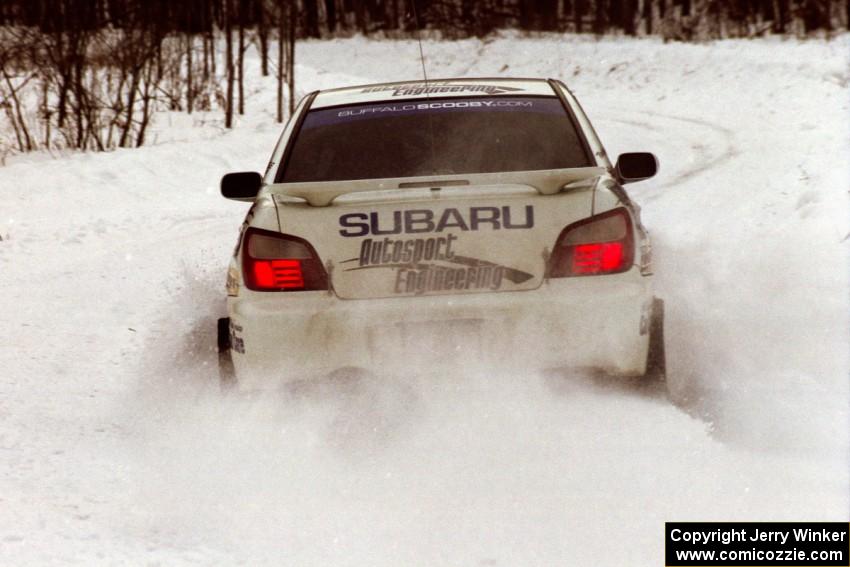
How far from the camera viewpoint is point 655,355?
409 cm

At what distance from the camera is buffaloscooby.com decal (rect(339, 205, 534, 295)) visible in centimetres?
375

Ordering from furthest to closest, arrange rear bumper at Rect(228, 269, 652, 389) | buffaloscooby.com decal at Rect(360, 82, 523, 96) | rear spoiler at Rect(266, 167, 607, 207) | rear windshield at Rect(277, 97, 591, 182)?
buffaloscooby.com decal at Rect(360, 82, 523, 96) < rear windshield at Rect(277, 97, 591, 182) < rear spoiler at Rect(266, 167, 607, 207) < rear bumper at Rect(228, 269, 652, 389)

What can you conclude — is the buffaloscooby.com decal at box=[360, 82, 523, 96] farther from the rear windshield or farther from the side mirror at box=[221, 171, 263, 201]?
the side mirror at box=[221, 171, 263, 201]

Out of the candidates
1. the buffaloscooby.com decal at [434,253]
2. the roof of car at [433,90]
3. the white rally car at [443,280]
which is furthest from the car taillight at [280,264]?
the roof of car at [433,90]

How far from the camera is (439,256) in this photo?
3762 mm

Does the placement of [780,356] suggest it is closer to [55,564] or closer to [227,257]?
[55,564]

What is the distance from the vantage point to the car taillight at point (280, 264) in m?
3.82

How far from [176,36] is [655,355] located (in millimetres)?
21293

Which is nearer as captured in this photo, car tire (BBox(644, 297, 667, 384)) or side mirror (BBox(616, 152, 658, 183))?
car tire (BBox(644, 297, 667, 384))

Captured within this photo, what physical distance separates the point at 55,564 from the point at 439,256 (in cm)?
164

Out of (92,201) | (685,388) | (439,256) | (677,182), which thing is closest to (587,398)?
(439,256)

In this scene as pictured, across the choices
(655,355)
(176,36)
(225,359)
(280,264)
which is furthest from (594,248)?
(176,36)
